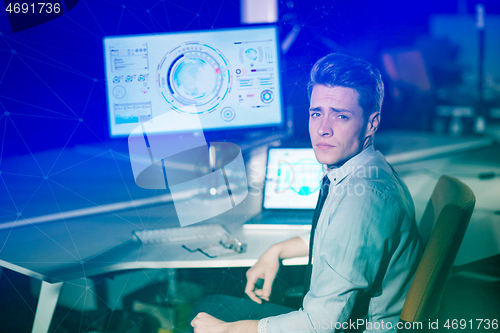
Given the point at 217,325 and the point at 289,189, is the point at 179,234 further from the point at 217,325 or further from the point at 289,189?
the point at 289,189

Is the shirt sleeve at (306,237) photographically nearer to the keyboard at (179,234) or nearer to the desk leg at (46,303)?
the keyboard at (179,234)

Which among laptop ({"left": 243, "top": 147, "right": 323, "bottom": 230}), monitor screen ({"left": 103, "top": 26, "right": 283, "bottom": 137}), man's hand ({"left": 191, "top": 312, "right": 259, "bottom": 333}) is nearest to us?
man's hand ({"left": 191, "top": 312, "right": 259, "bottom": 333})

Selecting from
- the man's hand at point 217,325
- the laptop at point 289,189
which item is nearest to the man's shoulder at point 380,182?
the laptop at point 289,189

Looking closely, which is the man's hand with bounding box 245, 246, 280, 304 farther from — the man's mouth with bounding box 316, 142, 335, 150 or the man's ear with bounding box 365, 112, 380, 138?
the man's ear with bounding box 365, 112, 380, 138

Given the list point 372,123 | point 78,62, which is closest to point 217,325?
point 372,123

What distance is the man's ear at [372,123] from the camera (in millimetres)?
971

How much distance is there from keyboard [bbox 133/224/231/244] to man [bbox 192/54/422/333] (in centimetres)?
17

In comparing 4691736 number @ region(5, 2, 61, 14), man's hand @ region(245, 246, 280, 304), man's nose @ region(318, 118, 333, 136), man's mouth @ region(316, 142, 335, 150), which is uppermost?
4691736 number @ region(5, 2, 61, 14)

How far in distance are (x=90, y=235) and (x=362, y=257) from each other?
32.9 inches

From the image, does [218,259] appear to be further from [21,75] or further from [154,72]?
[21,75]

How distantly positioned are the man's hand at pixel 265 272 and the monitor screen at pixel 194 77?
1.42 feet

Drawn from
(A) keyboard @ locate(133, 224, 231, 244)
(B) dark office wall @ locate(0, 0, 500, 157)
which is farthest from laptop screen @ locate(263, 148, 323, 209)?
(A) keyboard @ locate(133, 224, 231, 244)

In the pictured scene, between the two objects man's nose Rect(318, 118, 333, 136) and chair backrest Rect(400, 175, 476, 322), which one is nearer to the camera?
chair backrest Rect(400, 175, 476, 322)

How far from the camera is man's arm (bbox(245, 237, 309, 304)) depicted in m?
1.04
